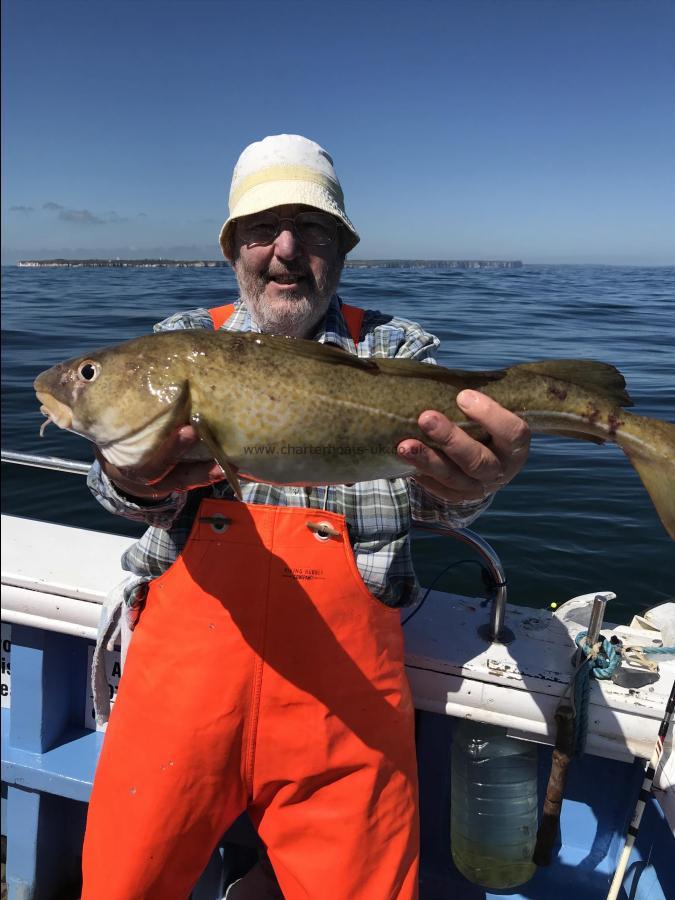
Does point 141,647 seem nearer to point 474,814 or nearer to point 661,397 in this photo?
point 474,814

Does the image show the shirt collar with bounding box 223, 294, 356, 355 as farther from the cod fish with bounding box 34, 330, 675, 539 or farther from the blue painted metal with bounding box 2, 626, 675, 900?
the blue painted metal with bounding box 2, 626, 675, 900

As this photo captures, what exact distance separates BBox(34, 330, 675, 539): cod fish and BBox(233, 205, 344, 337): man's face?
0.79 m

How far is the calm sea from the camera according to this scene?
22.1ft

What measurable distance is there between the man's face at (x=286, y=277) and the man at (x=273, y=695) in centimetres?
89

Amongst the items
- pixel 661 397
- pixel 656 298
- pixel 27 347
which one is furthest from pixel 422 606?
pixel 656 298

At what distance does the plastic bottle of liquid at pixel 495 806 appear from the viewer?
10.4 ft

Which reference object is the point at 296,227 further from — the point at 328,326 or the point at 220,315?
the point at 220,315

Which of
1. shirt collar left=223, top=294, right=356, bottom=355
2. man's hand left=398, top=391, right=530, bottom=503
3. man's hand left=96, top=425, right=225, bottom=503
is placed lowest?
man's hand left=96, top=425, right=225, bottom=503

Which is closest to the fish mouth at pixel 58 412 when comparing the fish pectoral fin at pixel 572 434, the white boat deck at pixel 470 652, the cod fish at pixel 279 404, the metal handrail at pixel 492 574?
the cod fish at pixel 279 404

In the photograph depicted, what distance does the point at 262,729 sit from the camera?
2545mm

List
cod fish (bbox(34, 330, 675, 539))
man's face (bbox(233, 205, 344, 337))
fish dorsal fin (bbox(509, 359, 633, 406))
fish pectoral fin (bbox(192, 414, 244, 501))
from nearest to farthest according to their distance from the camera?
fish pectoral fin (bbox(192, 414, 244, 501)) → cod fish (bbox(34, 330, 675, 539)) → fish dorsal fin (bbox(509, 359, 633, 406)) → man's face (bbox(233, 205, 344, 337))

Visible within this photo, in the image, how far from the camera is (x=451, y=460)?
94.3 inches

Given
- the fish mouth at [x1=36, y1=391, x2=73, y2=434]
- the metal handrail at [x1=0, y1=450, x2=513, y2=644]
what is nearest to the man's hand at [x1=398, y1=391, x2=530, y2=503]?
the metal handrail at [x1=0, y1=450, x2=513, y2=644]

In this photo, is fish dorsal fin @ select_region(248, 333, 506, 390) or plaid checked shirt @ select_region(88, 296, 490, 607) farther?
plaid checked shirt @ select_region(88, 296, 490, 607)
